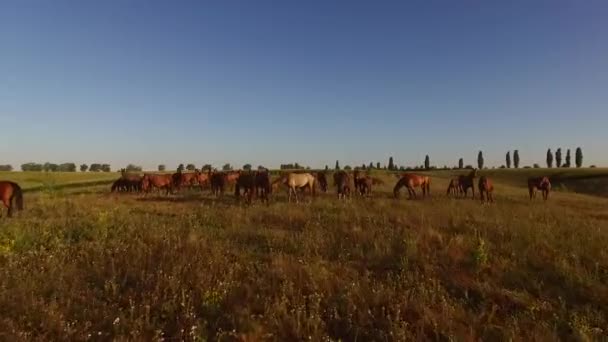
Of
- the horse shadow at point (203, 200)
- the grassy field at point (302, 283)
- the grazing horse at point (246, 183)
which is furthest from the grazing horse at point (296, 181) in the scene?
the grassy field at point (302, 283)

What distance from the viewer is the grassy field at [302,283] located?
688cm

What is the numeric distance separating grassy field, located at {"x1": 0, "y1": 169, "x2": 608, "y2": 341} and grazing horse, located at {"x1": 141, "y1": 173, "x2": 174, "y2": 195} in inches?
702

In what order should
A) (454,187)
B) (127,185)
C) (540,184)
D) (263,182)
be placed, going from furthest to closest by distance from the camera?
(127,185) → (454,187) → (540,184) → (263,182)

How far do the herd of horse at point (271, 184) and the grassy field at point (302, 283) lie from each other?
9.32m

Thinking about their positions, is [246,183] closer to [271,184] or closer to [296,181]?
[271,184]

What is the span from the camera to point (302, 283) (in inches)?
324

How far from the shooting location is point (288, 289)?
7.86m

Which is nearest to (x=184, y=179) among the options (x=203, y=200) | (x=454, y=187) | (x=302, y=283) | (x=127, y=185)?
(x=127, y=185)

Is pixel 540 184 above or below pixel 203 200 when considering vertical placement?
above

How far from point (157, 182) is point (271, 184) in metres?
10.9

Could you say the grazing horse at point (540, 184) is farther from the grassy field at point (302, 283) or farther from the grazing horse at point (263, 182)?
the grassy field at point (302, 283)

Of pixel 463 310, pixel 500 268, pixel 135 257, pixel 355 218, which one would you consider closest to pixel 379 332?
pixel 463 310

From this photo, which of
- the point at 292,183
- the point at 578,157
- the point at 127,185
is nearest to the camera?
the point at 292,183

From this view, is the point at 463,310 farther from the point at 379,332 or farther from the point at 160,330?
the point at 160,330
